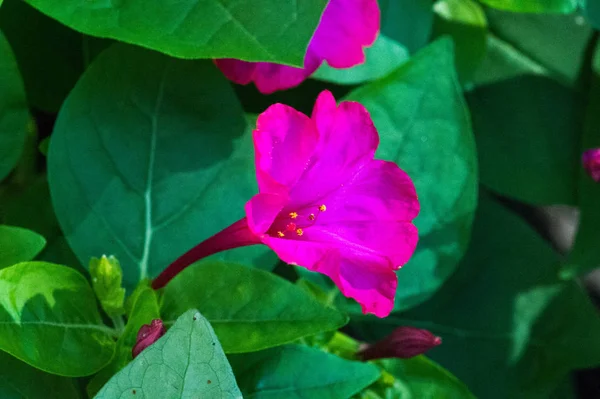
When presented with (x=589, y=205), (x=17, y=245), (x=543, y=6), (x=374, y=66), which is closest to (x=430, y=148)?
(x=374, y=66)

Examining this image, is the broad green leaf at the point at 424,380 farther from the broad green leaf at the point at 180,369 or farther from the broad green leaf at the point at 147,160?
the broad green leaf at the point at 180,369

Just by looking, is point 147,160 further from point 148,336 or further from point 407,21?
point 407,21

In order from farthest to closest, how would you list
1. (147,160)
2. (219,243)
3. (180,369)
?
1. (147,160)
2. (219,243)
3. (180,369)

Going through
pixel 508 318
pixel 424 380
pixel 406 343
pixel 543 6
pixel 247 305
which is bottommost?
pixel 508 318

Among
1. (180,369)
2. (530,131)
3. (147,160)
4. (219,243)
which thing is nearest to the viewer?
(180,369)

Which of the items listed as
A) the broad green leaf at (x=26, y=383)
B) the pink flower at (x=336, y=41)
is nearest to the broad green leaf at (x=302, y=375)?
the broad green leaf at (x=26, y=383)

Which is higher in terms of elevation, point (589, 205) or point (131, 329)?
point (131, 329)

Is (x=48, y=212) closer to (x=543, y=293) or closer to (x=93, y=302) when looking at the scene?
(x=93, y=302)

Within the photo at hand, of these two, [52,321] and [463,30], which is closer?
[52,321]

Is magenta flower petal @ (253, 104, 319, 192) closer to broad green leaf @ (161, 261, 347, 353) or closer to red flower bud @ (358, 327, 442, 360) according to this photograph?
broad green leaf @ (161, 261, 347, 353)
